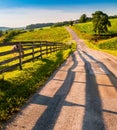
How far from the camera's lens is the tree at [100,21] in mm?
98562

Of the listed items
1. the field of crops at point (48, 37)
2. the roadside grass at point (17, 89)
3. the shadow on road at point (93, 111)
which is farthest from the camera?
the field of crops at point (48, 37)

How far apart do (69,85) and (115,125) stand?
4.65 metres

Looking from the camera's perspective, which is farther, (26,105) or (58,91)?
(58,91)

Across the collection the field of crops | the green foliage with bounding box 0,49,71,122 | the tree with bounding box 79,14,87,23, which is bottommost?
the field of crops

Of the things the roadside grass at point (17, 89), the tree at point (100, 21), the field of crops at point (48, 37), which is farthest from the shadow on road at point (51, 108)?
the field of crops at point (48, 37)

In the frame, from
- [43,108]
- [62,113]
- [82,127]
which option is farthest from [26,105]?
[82,127]

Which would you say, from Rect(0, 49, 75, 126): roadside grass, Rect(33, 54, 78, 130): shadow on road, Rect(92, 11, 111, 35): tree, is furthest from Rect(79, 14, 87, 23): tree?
Rect(33, 54, 78, 130): shadow on road

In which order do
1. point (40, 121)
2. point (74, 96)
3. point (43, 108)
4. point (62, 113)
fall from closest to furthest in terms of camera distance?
1. point (40, 121)
2. point (62, 113)
3. point (43, 108)
4. point (74, 96)

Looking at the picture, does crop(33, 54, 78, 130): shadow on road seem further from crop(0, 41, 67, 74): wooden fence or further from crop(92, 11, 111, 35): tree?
crop(92, 11, 111, 35): tree

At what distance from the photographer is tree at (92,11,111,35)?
3880 inches

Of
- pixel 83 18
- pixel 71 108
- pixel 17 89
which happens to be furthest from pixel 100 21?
pixel 83 18

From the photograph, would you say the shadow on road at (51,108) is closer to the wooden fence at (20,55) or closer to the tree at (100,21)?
the wooden fence at (20,55)

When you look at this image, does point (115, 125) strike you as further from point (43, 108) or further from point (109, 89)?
point (109, 89)

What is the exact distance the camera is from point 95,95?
30.0 ft
